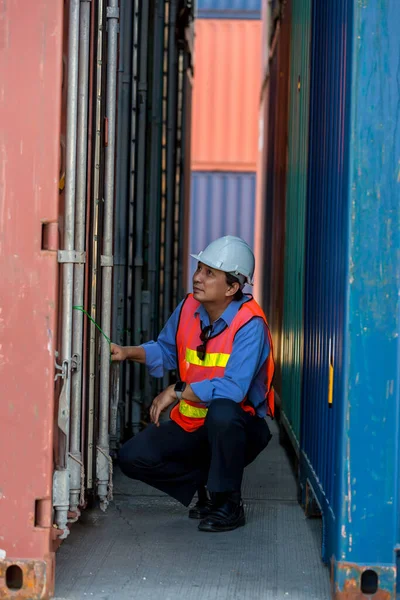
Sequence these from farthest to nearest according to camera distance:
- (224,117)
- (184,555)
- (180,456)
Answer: (224,117) < (180,456) < (184,555)

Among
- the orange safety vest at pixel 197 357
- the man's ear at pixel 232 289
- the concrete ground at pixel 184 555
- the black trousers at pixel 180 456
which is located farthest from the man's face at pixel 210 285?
the concrete ground at pixel 184 555

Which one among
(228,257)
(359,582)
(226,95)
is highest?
(226,95)

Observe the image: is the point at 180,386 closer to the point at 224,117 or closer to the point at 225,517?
the point at 225,517

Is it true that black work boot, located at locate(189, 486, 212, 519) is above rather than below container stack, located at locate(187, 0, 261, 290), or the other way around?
below

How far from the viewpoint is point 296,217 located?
6.47m

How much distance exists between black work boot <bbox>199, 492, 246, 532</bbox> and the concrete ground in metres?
0.05

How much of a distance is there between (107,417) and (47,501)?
96 cm

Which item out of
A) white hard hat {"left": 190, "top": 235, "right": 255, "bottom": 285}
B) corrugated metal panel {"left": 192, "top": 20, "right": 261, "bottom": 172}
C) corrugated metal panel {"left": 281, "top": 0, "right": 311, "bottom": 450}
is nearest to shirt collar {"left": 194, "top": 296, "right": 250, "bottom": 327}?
white hard hat {"left": 190, "top": 235, "right": 255, "bottom": 285}

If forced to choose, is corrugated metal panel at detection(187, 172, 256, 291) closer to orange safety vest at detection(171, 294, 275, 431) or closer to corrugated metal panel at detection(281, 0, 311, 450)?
corrugated metal panel at detection(281, 0, 311, 450)

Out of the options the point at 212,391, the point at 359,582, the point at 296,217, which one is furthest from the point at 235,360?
the point at 296,217

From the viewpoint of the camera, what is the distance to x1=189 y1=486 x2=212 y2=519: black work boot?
5.13 m

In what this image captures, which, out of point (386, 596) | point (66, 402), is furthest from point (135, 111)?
point (386, 596)

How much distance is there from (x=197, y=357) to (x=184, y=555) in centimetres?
104

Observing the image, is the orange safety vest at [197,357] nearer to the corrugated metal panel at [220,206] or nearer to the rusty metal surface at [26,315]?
the rusty metal surface at [26,315]
